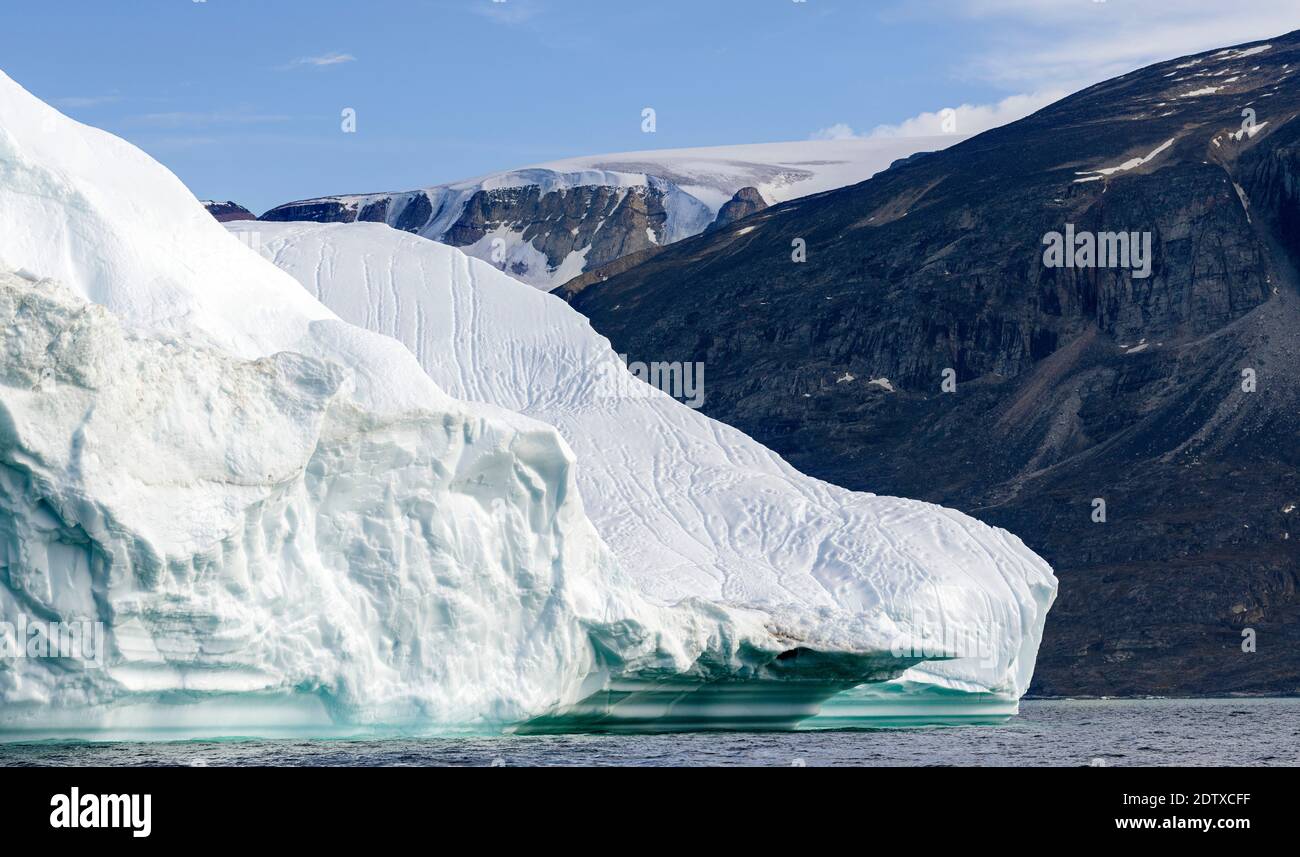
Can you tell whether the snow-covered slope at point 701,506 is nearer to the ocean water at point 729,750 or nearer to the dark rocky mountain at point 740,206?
the ocean water at point 729,750

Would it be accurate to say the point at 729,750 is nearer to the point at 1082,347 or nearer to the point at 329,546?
the point at 329,546

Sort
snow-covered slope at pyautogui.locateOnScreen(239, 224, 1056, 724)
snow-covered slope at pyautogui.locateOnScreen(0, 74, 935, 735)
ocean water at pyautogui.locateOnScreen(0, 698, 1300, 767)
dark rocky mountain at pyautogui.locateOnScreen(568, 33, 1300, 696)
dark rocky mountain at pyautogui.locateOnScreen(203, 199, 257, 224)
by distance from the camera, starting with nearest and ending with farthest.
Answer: snow-covered slope at pyautogui.locateOnScreen(0, 74, 935, 735) < ocean water at pyautogui.locateOnScreen(0, 698, 1300, 767) < snow-covered slope at pyautogui.locateOnScreen(239, 224, 1056, 724) < dark rocky mountain at pyautogui.locateOnScreen(568, 33, 1300, 696) < dark rocky mountain at pyautogui.locateOnScreen(203, 199, 257, 224)

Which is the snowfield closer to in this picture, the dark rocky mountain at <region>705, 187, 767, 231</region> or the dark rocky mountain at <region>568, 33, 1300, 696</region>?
the dark rocky mountain at <region>568, 33, 1300, 696</region>

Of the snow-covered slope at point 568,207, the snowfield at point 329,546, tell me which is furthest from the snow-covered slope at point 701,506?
the snow-covered slope at point 568,207

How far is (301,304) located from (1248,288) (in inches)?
3521

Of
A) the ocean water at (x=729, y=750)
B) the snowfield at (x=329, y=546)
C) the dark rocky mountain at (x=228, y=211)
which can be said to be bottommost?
the ocean water at (x=729, y=750)

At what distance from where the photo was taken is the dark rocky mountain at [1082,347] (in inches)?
3435

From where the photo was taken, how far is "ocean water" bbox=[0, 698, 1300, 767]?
18.2 meters

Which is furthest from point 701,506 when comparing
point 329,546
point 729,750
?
point 329,546

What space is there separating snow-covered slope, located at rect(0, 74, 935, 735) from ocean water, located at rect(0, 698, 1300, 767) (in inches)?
18.0

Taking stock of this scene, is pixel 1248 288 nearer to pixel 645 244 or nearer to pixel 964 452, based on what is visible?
pixel 964 452

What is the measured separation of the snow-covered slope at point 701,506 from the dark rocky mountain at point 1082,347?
53178 millimetres

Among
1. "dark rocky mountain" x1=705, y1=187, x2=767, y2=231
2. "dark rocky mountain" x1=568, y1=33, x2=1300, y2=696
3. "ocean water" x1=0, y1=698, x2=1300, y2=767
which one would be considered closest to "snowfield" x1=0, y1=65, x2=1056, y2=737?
"ocean water" x1=0, y1=698, x2=1300, y2=767

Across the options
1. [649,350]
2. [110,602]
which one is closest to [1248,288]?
[649,350]
